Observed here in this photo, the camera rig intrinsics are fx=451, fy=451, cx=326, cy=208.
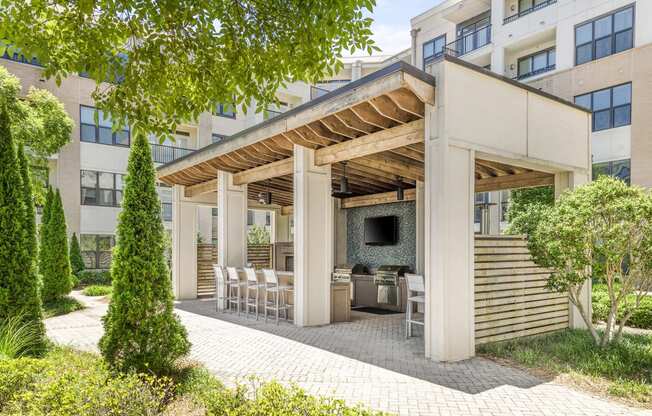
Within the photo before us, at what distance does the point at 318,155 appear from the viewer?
29.1ft

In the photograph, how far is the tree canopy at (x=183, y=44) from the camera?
3.44 m

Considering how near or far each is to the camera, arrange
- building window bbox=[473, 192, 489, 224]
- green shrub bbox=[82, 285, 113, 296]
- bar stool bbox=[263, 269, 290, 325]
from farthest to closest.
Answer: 1. building window bbox=[473, 192, 489, 224]
2. green shrub bbox=[82, 285, 113, 296]
3. bar stool bbox=[263, 269, 290, 325]

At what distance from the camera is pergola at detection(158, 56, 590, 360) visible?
Result: 6098mm

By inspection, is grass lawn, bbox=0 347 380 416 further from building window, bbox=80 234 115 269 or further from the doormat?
building window, bbox=80 234 115 269

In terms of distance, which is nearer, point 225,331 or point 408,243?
point 225,331

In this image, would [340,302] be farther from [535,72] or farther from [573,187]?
[535,72]

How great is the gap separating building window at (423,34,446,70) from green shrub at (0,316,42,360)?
20352 millimetres

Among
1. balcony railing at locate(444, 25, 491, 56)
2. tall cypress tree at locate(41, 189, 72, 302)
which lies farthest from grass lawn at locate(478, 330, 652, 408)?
balcony railing at locate(444, 25, 491, 56)

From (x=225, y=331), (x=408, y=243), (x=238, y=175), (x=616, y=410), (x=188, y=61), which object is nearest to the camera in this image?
(x=188, y=61)

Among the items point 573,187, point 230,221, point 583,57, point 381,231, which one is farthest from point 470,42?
point 230,221

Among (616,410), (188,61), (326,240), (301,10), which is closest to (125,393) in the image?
(188,61)

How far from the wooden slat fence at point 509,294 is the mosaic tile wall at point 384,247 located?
483 centimetres

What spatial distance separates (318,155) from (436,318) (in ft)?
13.5

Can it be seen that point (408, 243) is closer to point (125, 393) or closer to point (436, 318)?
point (436, 318)
